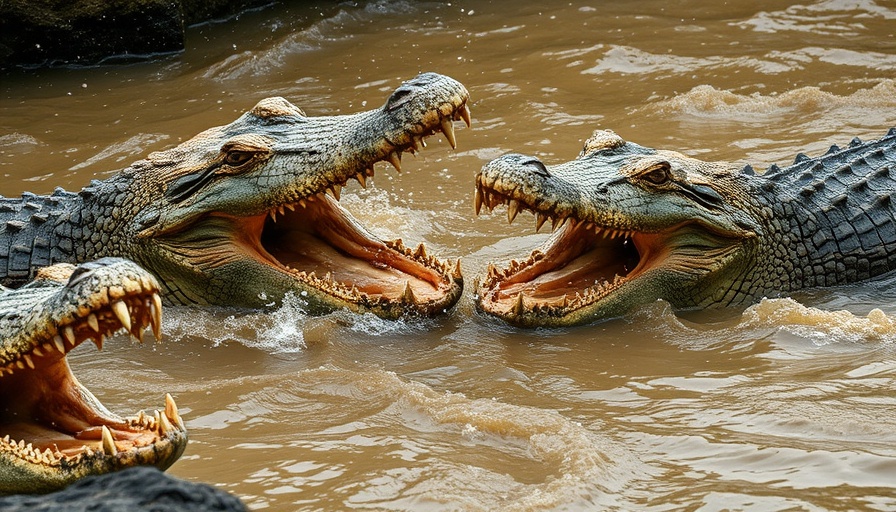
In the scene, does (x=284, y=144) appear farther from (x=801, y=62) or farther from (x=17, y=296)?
(x=801, y=62)

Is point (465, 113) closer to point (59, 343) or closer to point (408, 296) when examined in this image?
point (408, 296)

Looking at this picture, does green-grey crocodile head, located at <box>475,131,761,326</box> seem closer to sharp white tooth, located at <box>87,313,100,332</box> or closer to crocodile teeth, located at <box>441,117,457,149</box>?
crocodile teeth, located at <box>441,117,457,149</box>

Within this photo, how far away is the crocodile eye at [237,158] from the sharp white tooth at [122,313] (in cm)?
261

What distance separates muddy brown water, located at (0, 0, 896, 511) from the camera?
439cm

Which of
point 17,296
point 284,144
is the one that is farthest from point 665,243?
point 17,296

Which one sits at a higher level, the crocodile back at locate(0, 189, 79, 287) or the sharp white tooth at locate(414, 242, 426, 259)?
the crocodile back at locate(0, 189, 79, 287)

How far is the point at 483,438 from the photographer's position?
4.77 meters

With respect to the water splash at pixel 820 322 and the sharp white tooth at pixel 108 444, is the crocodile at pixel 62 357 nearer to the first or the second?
the sharp white tooth at pixel 108 444

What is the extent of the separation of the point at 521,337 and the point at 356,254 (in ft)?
3.78

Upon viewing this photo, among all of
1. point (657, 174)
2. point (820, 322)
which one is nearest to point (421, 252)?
point (657, 174)

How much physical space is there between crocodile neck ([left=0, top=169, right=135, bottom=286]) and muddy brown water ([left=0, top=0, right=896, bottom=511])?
2.23 feet

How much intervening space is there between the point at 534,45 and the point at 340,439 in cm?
704

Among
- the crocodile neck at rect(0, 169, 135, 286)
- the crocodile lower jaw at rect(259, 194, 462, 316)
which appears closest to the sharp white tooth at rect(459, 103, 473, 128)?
the crocodile lower jaw at rect(259, 194, 462, 316)

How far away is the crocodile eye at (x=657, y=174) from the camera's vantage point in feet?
20.6
